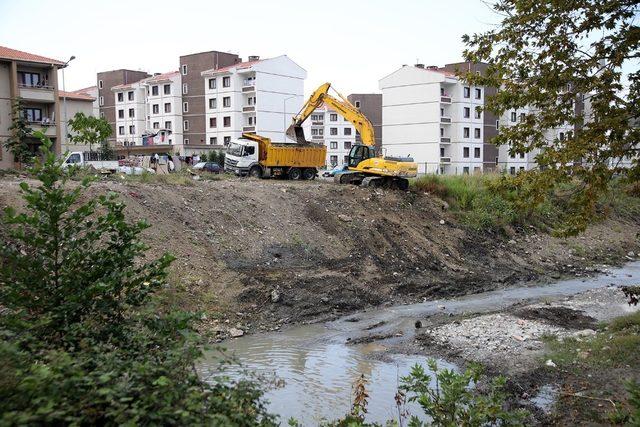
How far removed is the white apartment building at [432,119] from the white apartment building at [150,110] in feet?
81.9

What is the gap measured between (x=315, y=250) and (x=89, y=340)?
15.7 meters

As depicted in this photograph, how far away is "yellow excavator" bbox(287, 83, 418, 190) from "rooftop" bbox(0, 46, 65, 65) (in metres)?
23.9

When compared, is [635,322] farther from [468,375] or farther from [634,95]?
[468,375]

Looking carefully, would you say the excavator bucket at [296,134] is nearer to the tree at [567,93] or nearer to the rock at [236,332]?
the rock at [236,332]

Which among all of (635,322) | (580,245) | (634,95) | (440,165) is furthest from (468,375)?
(440,165)

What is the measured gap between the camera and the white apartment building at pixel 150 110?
69938mm

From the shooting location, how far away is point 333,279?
58.8ft

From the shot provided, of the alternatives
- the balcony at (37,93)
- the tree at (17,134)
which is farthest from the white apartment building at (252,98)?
the tree at (17,134)

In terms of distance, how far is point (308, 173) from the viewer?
105 ft

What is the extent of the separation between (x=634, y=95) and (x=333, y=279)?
35.8 feet

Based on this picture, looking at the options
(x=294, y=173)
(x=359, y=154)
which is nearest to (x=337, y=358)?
(x=359, y=154)

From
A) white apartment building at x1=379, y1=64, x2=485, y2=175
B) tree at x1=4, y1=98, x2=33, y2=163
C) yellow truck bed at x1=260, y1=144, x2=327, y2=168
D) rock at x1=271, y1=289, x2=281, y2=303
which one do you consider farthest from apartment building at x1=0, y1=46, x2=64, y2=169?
white apartment building at x1=379, y1=64, x2=485, y2=175

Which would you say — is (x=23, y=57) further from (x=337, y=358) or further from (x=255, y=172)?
(x=337, y=358)

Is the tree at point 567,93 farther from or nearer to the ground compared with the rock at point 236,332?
farther from the ground
